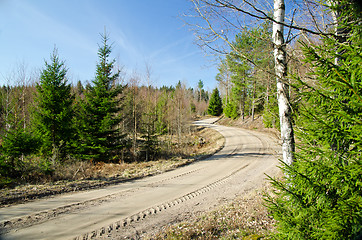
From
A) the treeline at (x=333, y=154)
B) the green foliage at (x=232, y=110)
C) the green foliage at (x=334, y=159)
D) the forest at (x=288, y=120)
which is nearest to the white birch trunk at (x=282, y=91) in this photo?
the forest at (x=288, y=120)

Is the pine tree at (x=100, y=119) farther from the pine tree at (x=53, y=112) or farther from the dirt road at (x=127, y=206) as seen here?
the dirt road at (x=127, y=206)

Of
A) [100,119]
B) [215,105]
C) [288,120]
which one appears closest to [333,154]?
[288,120]

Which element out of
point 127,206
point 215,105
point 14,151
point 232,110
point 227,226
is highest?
point 215,105

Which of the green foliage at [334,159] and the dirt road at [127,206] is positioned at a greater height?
the green foliage at [334,159]

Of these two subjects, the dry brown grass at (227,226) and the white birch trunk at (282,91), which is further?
the dry brown grass at (227,226)

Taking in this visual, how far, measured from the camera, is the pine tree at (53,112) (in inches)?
494

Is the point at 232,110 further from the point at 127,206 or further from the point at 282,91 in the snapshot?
the point at 282,91

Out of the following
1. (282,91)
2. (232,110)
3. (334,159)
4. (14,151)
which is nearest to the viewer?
(334,159)

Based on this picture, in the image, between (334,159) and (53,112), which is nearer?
(334,159)

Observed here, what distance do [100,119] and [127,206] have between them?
1026cm

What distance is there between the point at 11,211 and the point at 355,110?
8.27m

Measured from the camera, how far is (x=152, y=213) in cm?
541

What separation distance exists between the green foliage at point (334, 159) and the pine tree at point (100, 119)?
1355cm

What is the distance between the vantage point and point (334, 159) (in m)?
1.89
